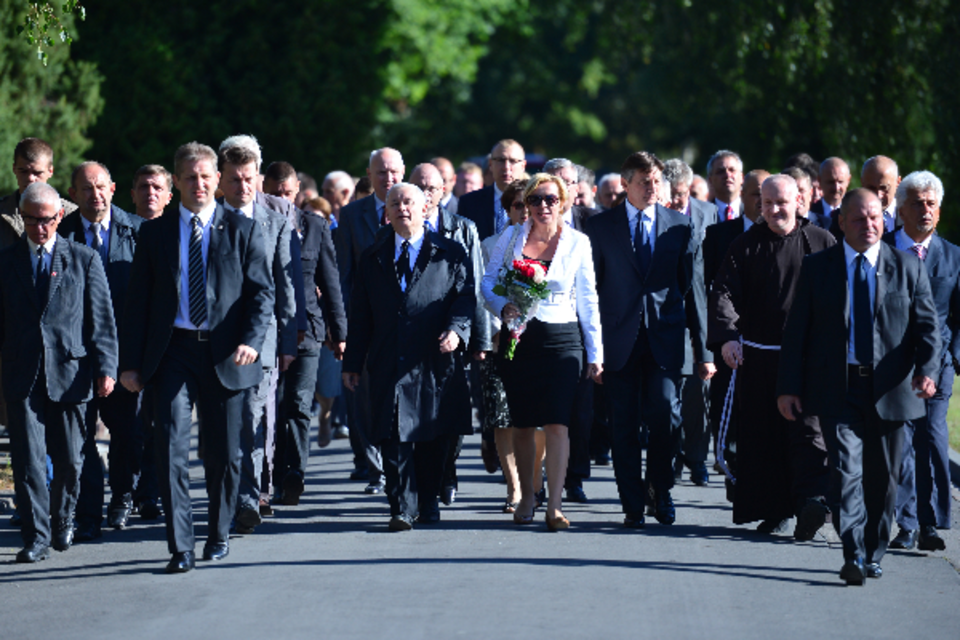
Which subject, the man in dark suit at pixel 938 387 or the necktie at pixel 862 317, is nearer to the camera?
the necktie at pixel 862 317

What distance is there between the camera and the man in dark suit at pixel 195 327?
8234 millimetres

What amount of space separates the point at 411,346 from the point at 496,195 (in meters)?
2.73

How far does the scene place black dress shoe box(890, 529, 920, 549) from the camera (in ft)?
29.5

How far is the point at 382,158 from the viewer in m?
11.4

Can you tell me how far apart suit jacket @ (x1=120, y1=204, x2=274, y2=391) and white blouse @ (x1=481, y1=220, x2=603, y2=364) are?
1761 millimetres

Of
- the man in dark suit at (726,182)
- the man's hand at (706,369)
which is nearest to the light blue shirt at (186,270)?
the man's hand at (706,369)

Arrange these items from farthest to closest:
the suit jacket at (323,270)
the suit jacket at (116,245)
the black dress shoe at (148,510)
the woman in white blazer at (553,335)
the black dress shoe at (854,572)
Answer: the suit jacket at (323,270) < the black dress shoe at (148,510) < the suit jacket at (116,245) < the woman in white blazer at (553,335) < the black dress shoe at (854,572)

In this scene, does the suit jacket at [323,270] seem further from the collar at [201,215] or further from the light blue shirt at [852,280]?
the light blue shirt at [852,280]

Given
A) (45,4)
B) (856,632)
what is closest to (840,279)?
(856,632)

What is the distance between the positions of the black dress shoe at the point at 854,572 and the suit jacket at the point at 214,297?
321cm

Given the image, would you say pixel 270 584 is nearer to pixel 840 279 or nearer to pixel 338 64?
pixel 840 279

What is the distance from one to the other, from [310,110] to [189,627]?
73.6ft

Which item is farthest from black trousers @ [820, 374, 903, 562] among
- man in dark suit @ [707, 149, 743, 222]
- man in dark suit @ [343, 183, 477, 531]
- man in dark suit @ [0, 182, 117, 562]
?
man in dark suit @ [707, 149, 743, 222]

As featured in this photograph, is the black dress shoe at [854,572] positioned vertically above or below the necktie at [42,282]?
below
